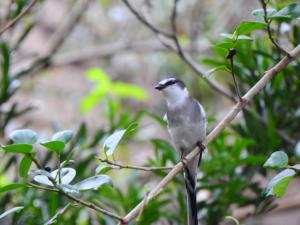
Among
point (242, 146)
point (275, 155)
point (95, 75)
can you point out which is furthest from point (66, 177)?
point (95, 75)

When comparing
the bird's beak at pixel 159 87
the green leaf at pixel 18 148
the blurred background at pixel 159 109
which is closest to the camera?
the green leaf at pixel 18 148

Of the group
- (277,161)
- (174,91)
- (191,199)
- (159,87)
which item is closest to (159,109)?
(174,91)

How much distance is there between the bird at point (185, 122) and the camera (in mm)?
1940

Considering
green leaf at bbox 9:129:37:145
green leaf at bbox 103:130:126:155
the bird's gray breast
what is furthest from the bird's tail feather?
green leaf at bbox 9:129:37:145

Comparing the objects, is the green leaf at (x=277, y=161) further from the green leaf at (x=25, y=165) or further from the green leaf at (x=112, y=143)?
the green leaf at (x=25, y=165)

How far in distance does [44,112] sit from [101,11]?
5.55 ft

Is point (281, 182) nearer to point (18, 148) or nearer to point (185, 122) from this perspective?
point (18, 148)

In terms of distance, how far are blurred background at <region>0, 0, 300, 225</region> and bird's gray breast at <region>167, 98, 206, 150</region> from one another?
4.6 inches

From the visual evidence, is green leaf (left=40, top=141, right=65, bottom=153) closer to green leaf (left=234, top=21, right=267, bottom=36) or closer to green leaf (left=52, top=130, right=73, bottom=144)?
green leaf (left=52, top=130, right=73, bottom=144)

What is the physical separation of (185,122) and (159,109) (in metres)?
0.77

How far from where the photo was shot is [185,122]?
197cm

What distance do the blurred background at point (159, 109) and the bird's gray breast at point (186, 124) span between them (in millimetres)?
118

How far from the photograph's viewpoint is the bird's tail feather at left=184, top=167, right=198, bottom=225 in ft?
5.74

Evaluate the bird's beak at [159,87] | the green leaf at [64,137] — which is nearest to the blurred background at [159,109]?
the green leaf at [64,137]
